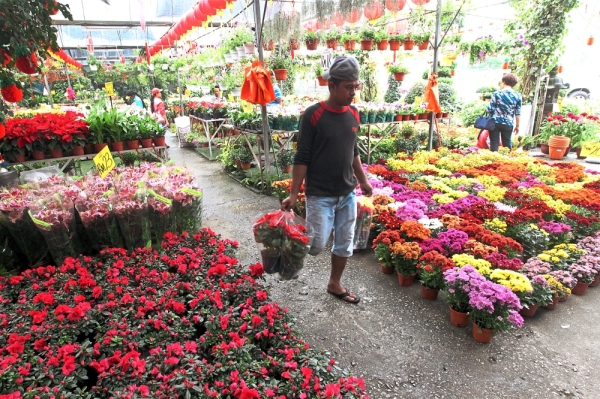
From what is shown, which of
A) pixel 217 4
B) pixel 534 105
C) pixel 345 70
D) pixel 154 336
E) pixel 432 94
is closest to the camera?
pixel 154 336

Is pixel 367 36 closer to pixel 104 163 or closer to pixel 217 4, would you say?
pixel 217 4

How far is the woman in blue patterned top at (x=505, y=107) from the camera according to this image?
6730mm

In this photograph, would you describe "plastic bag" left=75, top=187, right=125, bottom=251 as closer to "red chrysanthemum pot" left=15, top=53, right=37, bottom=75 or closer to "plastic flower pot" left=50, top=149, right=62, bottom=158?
"red chrysanthemum pot" left=15, top=53, right=37, bottom=75

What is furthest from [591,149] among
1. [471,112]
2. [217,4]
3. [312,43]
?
[217,4]

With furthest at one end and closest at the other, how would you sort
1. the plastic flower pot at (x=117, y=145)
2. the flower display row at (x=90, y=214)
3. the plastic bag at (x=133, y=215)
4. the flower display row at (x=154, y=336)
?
1. the plastic flower pot at (x=117, y=145)
2. the plastic bag at (x=133, y=215)
3. the flower display row at (x=90, y=214)
4. the flower display row at (x=154, y=336)

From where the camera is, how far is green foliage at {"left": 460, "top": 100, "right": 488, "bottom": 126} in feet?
37.7

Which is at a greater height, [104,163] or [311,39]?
[311,39]

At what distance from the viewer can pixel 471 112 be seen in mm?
11719

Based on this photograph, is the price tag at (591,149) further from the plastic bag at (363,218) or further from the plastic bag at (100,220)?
the plastic bag at (100,220)

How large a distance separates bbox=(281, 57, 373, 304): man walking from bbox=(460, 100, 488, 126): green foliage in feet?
32.9

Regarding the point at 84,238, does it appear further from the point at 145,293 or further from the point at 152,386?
the point at 152,386

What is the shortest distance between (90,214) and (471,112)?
38.2ft

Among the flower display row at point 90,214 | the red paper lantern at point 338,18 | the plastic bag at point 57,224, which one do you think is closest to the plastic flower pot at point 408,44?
the red paper lantern at point 338,18

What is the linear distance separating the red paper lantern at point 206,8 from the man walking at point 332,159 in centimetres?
510
